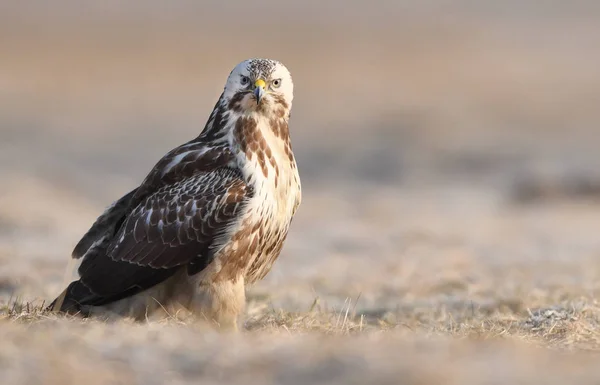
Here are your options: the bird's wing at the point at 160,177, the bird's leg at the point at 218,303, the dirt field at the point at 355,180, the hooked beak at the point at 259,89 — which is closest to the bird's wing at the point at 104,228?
the bird's wing at the point at 160,177

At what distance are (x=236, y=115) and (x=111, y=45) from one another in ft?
113

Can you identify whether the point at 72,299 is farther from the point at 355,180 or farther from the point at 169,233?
the point at 355,180

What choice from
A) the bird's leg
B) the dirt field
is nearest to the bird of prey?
the bird's leg

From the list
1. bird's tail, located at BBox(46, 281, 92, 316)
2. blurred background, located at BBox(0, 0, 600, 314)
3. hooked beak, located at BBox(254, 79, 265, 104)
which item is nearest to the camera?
hooked beak, located at BBox(254, 79, 265, 104)

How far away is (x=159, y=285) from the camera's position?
7621mm

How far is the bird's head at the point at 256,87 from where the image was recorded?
766cm

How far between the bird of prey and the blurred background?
54.5 inches

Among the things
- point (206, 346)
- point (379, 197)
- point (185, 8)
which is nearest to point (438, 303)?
point (206, 346)

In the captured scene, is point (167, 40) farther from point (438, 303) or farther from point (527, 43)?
point (438, 303)

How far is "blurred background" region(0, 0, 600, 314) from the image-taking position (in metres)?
11.9

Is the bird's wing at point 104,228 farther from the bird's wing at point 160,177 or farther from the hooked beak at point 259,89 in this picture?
the hooked beak at point 259,89

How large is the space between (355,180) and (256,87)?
43.8 feet

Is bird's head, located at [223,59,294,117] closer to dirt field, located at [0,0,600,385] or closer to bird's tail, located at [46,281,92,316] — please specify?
dirt field, located at [0,0,600,385]

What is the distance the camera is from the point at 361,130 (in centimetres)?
2673
